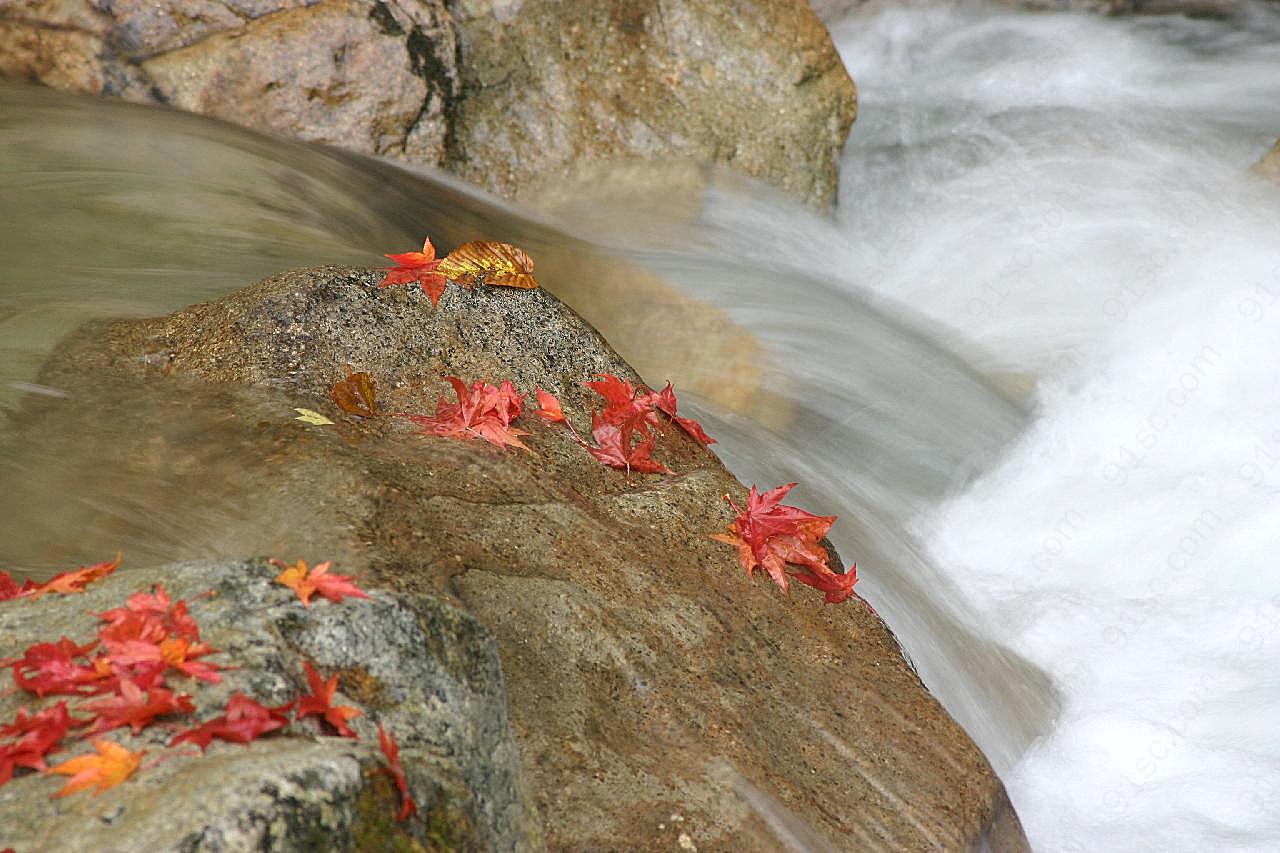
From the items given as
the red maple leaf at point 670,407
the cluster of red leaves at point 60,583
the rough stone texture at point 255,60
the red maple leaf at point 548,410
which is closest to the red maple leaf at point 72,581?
the cluster of red leaves at point 60,583

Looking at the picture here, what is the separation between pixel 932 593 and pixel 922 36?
7.41 metres

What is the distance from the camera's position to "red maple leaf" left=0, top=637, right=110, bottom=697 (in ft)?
6.04

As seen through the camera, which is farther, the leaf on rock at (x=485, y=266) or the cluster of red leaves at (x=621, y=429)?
the leaf on rock at (x=485, y=266)

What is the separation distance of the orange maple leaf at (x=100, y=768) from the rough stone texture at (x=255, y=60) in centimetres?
513

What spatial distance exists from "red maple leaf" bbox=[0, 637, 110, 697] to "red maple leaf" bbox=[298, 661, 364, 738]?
0.30 metres

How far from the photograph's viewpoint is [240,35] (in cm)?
637

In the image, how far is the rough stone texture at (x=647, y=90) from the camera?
6.98 m

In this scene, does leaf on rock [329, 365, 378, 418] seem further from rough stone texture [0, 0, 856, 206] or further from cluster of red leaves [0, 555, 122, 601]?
rough stone texture [0, 0, 856, 206]

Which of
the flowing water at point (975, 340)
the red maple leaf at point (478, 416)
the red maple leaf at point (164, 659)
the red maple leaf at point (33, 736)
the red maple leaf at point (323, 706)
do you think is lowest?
the flowing water at point (975, 340)

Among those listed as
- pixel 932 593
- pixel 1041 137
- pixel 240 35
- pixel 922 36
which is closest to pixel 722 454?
pixel 932 593

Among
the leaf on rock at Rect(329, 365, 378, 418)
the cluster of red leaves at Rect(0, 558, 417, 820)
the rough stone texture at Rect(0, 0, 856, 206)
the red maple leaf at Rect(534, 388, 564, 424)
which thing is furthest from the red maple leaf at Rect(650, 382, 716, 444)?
the rough stone texture at Rect(0, 0, 856, 206)

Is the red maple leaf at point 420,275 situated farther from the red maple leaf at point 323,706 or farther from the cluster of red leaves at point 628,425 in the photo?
the red maple leaf at point 323,706

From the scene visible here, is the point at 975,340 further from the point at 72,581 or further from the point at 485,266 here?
the point at 72,581

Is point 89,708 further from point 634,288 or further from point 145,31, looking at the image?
point 145,31
